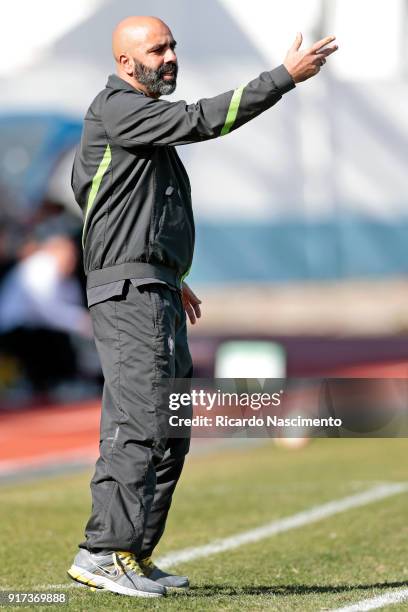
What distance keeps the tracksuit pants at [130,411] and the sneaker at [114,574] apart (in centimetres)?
4

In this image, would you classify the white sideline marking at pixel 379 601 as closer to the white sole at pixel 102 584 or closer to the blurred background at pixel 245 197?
the white sole at pixel 102 584

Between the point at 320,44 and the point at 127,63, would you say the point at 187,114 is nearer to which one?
the point at 127,63

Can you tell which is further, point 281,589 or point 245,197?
point 245,197

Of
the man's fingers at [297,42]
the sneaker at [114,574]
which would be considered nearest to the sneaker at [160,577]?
the sneaker at [114,574]

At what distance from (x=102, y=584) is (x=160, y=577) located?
352 millimetres

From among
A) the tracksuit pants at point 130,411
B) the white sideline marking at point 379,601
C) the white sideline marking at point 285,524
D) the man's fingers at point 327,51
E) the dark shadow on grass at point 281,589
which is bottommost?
the white sideline marking at point 285,524

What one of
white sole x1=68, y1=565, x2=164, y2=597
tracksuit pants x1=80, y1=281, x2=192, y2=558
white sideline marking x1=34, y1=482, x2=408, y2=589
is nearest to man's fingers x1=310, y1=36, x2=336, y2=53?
tracksuit pants x1=80, y1=281, x2=192, y2=558

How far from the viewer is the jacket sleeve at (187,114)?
4.50 m

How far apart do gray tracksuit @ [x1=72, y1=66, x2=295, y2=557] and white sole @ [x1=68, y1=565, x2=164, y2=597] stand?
0.11 m

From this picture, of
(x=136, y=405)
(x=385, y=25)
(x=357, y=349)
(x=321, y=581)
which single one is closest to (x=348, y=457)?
(x=321, y=581)

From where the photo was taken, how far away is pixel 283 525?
728cm

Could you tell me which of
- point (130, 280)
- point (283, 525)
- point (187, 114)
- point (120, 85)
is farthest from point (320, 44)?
point (283, 525)

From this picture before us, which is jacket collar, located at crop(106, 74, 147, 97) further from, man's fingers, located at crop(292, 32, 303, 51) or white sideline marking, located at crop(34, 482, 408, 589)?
white sideline marking, located at crop(34, 482, 408, 589)

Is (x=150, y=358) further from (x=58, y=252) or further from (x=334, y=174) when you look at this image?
(x=334, y=174)
